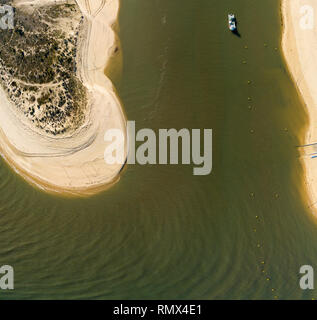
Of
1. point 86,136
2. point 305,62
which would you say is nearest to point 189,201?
point 86,136

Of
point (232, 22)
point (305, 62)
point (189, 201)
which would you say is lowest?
point (189, 201)

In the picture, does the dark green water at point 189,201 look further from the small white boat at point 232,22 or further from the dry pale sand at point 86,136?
the dry pale sand at point 86,136

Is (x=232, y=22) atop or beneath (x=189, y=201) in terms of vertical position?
atop

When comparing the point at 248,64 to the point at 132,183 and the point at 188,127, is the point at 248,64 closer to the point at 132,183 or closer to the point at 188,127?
the point at 188,127

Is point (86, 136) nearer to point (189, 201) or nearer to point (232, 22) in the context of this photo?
point (189, 201)

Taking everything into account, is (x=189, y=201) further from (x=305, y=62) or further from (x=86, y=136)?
(x=305, y=62)

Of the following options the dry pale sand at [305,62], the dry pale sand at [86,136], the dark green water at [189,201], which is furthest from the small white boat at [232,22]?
the dry pale sand at [86,136]
